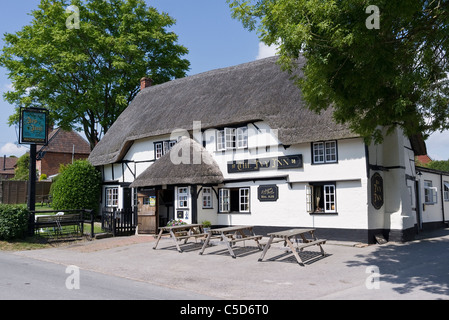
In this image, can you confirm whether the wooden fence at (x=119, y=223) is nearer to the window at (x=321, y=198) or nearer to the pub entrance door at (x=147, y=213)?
the pub entrance door at (x=147, y=213)

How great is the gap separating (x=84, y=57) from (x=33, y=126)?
11001mm

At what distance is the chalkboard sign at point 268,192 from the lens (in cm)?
1631

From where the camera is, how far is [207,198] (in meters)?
18.0

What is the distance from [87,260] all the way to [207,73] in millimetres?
13993

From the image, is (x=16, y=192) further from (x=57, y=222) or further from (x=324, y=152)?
(x=324, y=152)

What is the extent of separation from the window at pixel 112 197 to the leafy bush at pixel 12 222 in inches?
288

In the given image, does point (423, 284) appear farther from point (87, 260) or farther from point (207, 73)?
point (207, 73)

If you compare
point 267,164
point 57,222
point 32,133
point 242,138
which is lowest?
point 57,222

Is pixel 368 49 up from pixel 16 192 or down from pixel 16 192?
up

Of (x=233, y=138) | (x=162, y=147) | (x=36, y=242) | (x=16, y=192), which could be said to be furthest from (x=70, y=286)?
(x=16, y=192)

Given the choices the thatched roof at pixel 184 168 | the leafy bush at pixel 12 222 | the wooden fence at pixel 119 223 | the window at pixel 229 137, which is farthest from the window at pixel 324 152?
the leafy bush at pixel 12 222

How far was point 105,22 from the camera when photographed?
1131 inches

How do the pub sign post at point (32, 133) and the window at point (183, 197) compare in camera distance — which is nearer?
the pub sign post at point (32, 133)

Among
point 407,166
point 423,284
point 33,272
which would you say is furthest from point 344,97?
point 407,166
